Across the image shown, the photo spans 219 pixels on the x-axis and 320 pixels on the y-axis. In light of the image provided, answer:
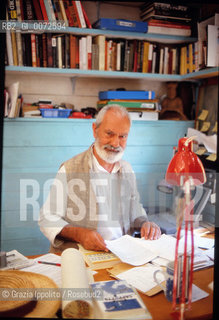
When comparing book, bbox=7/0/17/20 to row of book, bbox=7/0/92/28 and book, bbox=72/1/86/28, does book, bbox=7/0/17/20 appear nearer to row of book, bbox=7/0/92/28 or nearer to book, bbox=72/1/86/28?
row of book, bbox=7/0/92/28

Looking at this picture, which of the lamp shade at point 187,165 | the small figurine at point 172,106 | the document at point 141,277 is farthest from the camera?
the small figurine at point 172,106

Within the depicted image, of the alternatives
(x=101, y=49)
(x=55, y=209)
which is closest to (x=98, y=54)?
(x=101, y=49)

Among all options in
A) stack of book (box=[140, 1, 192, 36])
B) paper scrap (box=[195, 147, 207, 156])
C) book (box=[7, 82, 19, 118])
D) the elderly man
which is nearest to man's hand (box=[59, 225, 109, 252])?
the elderly man

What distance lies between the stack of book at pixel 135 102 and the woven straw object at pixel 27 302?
5.24 ft

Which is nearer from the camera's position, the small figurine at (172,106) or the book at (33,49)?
the book at (33,49)

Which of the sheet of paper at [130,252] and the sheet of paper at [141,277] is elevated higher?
the sheet of paper at [130,252]

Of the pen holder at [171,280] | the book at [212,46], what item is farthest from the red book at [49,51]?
the pen holder at [171,280]

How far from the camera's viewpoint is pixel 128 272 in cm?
119

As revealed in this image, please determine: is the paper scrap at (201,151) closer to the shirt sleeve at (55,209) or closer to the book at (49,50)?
the shirt sleeve at (55,209)

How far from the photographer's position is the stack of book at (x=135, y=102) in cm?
241

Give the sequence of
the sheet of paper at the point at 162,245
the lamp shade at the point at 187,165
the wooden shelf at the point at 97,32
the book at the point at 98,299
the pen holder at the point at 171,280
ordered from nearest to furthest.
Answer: the book at the point at 98,299, the pen holder at the point at 171,280, the lamp shade at the point at 187,165, the sheet of paper at the point at 162,245, the wooden shelf at the point at 97,32

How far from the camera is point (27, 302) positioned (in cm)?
91

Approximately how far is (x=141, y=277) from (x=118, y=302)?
9.2 inches

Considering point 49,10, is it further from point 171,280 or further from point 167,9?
point 171,280
